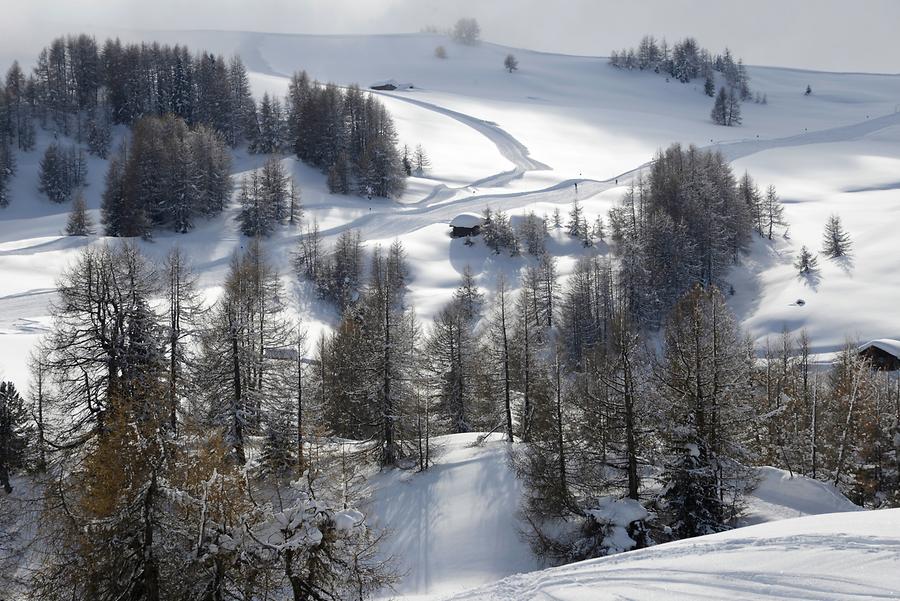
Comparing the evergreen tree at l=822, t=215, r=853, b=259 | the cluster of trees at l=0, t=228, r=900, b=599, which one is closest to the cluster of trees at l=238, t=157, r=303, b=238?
the cluster of trees at l=0, t=228, r=900, b=599

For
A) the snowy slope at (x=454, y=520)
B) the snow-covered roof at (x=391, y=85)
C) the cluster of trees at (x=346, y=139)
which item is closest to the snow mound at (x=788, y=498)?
the snowy slope at (x=454, y=520)

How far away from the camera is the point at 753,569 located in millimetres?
11531

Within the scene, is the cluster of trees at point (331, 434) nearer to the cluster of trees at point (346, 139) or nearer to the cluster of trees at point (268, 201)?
the cluster of trees at point (268, 201)

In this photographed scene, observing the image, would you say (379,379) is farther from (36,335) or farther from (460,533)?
(36,335)

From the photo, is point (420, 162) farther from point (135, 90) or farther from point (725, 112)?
point (725, 112)

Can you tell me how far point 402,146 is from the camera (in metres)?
114

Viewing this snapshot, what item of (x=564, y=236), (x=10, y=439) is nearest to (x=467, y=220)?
(x=564, y=236)

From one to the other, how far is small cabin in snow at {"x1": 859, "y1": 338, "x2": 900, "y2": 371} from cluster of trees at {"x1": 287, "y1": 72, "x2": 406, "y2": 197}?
65.2 metres

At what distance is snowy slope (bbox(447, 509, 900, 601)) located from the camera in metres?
10.5

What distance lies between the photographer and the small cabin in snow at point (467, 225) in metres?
83.8

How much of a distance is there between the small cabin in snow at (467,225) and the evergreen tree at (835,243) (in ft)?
137

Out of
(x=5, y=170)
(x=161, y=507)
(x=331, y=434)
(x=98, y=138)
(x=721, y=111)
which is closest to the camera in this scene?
(x=161, y=507)

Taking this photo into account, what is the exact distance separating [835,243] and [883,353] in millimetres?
26011

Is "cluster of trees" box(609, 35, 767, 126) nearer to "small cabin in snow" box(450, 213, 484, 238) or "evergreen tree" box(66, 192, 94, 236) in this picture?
"small cabin in snow" box(450, 213, 484, 238)
